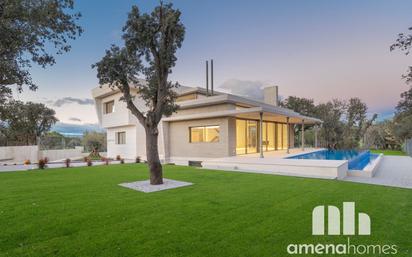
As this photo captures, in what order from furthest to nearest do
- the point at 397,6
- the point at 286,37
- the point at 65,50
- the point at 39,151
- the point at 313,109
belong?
the point at 313,109, the point at 39,151, the point at 286,37, the point at 397,6, the point at 65,50

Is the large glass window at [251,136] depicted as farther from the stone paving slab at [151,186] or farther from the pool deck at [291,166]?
the stone paving slab at [151,186]

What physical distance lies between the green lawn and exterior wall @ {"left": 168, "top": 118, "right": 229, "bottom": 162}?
8451mm

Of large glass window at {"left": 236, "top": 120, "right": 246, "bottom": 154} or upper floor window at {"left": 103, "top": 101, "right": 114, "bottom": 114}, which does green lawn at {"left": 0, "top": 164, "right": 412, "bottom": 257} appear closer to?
large glass window at {"left": 236, "top": 120, "right": 246, "bottom": 154}

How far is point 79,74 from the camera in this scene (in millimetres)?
20938

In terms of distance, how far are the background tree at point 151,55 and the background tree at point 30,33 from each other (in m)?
2.15

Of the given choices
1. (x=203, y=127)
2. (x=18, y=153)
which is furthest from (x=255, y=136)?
(x=18, y=153)

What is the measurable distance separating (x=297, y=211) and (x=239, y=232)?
1914 millimetres

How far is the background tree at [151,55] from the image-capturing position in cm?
819

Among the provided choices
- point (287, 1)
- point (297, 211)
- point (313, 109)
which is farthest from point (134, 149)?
point (313, 109)

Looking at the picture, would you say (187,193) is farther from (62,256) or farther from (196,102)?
(196,102)

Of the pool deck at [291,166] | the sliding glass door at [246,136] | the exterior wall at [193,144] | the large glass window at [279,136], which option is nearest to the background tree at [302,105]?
the large glass window at [279,136]

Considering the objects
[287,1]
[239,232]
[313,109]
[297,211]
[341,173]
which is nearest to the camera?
[239,232]

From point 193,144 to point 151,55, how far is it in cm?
1009

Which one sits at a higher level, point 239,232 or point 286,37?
point 286,37
